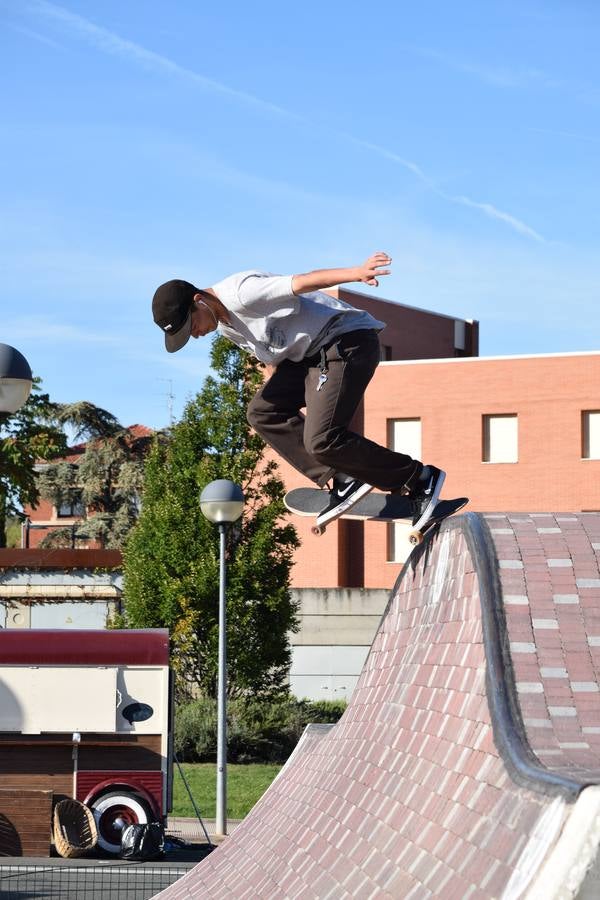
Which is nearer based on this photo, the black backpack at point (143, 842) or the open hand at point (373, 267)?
the open hand at point (373, 267)

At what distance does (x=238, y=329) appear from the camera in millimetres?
6730

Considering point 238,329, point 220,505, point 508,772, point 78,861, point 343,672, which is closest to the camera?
point 508,772

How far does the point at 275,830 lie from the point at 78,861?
7740mm

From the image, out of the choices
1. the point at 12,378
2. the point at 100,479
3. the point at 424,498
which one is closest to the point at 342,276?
the point at 424,498

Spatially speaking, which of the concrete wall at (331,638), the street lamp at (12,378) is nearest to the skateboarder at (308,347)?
the street lamp at (12,378)

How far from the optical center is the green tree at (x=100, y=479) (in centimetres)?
5066

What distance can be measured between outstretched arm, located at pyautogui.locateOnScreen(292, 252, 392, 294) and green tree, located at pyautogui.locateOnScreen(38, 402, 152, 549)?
1743 inches

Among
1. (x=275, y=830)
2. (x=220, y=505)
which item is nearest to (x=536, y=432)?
(x=220, y=505)

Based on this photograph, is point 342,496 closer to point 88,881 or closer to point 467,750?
point 467,750

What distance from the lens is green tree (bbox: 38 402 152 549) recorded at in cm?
5066

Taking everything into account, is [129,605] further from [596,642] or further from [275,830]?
[596,642]

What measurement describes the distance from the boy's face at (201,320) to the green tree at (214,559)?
18811 millimetres

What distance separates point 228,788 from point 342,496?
49.3 ft

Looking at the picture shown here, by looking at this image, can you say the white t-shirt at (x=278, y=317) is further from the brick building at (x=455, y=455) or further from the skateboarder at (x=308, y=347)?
the brick building at (x=455, y=455)
